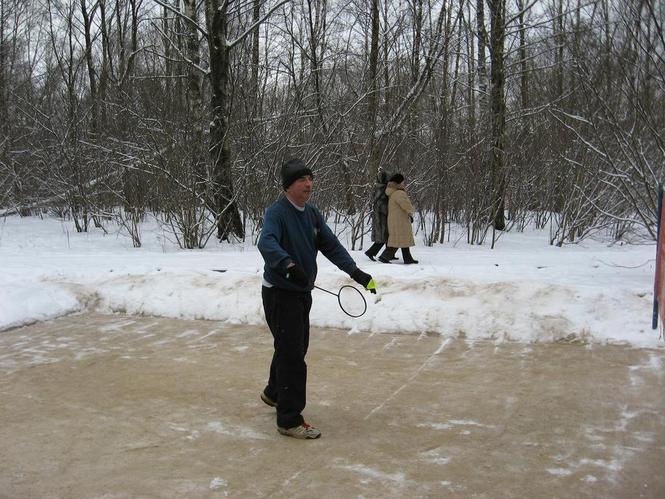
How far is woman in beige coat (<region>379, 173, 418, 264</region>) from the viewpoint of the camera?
1093 cm

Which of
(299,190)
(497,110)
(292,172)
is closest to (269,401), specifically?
(299,190)

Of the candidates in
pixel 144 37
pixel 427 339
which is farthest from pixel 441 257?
pixel 144 37

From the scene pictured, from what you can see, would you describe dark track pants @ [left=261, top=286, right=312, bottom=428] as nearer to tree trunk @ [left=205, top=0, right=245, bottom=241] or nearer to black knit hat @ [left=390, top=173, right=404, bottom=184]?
black knit hat @ [left=390, top=173, right=404, bottom=184]

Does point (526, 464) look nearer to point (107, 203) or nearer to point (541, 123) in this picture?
point (541, 123)

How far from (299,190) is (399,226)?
21.2ft

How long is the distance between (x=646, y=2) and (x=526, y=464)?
6.12 metres

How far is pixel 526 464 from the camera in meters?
4.01

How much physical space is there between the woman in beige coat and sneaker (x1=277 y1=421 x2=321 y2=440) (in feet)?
21.4

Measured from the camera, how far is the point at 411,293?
8.20m

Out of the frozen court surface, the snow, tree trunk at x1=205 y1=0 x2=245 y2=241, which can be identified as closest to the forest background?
tree trunk at x1=205 y1=0 x2=245 y2=241

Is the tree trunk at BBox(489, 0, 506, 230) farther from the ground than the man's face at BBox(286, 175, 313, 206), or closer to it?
farther from the ground

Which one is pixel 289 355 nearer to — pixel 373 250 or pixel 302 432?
pixel 302 432

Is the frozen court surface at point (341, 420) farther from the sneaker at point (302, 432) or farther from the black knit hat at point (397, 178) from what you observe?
the black knit hat at point (397, 178)

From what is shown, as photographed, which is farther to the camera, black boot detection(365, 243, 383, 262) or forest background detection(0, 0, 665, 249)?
forest background detection(0, 0, 665, 249)
